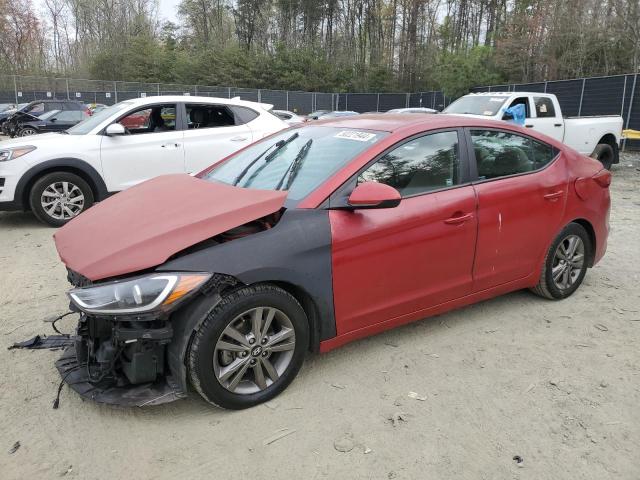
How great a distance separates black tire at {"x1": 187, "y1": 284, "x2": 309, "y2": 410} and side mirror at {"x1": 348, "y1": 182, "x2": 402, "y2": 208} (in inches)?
25.9

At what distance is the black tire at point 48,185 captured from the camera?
6.68 m

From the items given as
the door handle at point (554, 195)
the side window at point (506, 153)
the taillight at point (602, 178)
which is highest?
the side window at point (506, 153)

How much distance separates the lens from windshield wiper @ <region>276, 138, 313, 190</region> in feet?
10.9

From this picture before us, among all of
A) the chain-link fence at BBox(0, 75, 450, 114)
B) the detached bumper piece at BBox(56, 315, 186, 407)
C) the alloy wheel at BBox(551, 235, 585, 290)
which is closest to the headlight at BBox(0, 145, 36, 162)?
the detached bumper piece at BBox(56, 315, 186, 407)

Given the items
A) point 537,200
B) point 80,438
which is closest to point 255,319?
point 80,438

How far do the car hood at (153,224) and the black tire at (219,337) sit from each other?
1.22 feet

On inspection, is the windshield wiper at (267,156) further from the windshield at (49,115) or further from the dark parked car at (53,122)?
the windshield at (49,115)

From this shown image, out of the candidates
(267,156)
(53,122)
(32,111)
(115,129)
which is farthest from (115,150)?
(32,111)

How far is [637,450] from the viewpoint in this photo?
2586 mm

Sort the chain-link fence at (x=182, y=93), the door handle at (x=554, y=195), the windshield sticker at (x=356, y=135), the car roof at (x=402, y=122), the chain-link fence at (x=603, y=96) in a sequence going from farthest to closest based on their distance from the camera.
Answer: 1. the chain-link fence at (x=182, y=93)
2. the chain-link fence at (x=603, y=96)
3. the door handle at (x=554, y=195)
4. the car roof at (x=402, y=122)
5. the windshield sticker at (x=356, y=135)

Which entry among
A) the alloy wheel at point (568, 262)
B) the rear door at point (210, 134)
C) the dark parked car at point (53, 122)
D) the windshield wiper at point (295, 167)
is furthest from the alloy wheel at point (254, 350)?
the dark parked car at point (53, 122)

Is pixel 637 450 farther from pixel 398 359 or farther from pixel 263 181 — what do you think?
pixel 263 181

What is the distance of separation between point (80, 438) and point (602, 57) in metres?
31.3

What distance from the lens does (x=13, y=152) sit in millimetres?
6566
